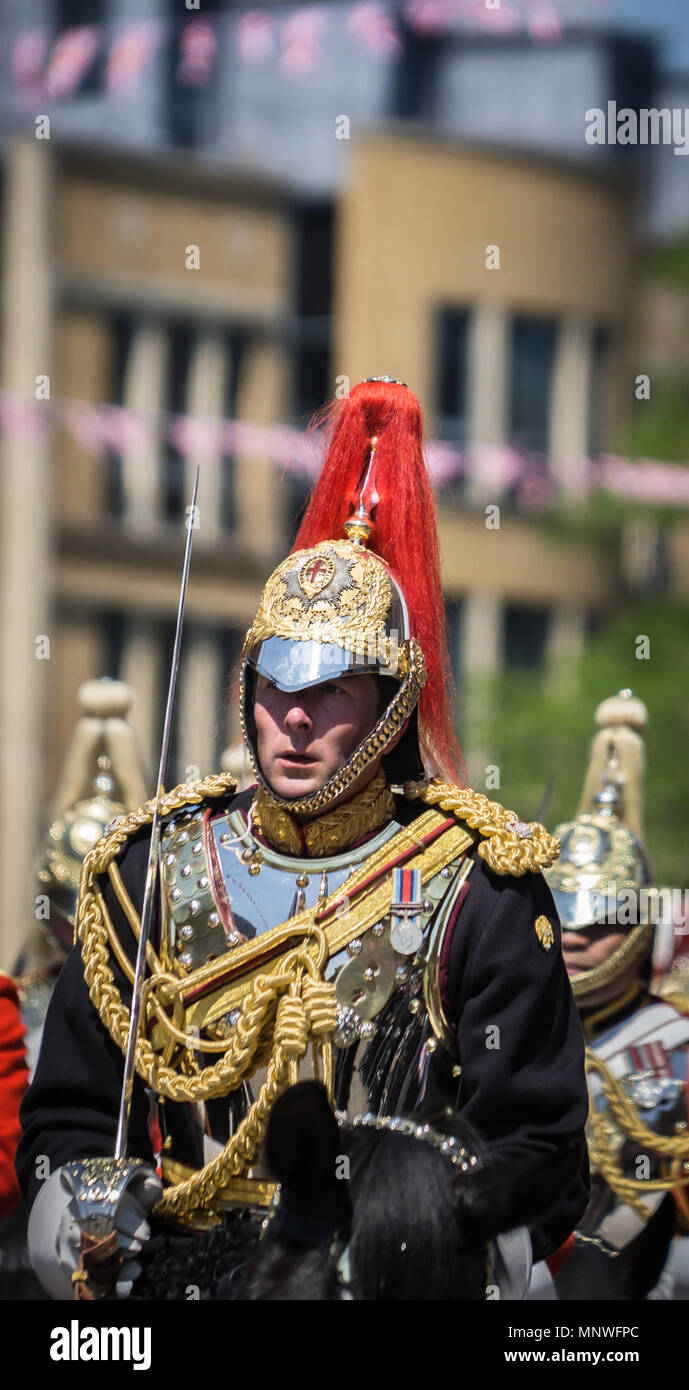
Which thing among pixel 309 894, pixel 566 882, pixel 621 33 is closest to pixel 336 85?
pixel 621 33

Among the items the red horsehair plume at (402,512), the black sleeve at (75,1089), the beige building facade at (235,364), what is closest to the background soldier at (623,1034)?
the red horsehair plume at (402,512)

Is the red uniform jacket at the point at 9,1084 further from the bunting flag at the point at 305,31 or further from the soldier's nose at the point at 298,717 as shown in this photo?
the bunting flag at the point at 305,31

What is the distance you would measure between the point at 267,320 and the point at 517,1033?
2003 cm

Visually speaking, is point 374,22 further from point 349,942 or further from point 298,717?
point 349,942

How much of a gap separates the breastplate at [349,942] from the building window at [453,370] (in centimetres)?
1995

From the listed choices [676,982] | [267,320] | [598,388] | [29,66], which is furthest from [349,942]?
[598,388]

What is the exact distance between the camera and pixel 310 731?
438 centimetres

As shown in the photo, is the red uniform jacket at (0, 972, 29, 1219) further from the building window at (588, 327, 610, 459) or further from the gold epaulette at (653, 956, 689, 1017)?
the building window at (588, 327, 610, 459)

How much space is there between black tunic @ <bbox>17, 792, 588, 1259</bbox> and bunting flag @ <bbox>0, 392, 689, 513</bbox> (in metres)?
11.5

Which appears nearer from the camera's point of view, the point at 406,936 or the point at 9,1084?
the point at 406,936

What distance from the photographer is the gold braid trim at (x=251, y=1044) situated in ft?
13.9
